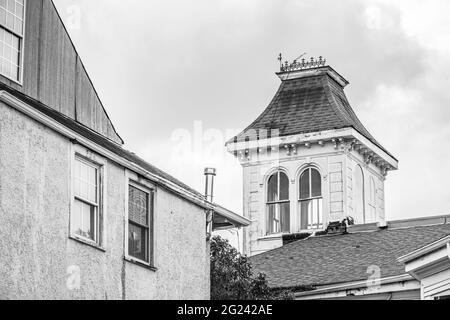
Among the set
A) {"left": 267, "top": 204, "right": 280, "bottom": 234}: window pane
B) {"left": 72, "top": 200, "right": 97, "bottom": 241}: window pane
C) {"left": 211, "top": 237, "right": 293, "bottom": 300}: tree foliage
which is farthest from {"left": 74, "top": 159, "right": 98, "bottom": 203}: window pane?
{"left": 267, "top": 204, "right": 280, "bottom": 234}: window pane

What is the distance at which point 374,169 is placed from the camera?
4978 centimetres

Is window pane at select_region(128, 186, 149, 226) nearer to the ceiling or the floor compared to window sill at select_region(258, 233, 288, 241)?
nearer to the floor

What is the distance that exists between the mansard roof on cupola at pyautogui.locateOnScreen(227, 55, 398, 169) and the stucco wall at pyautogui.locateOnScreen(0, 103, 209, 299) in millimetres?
19636

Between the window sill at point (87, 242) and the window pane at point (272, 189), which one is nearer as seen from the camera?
the window sill at point (87, 242)

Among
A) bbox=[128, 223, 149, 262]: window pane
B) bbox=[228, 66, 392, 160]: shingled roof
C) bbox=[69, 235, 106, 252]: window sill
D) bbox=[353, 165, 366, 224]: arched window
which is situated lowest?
bbox=[69, 235, 106, 252]: window sill

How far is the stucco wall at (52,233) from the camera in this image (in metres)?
23.3

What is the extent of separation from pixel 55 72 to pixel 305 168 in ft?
65.3

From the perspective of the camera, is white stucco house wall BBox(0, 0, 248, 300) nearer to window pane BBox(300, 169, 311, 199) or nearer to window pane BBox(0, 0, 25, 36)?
window pane BBox(0, 0, 25, 36)

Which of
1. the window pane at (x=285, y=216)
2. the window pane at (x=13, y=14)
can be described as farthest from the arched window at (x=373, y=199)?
the window pane at (x=13, y=14)

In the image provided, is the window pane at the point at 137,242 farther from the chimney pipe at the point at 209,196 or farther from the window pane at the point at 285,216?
the window pane at the point at 285,216

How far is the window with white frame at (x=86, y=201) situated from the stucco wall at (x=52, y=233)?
283mm

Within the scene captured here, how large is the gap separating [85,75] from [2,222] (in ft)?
23.9

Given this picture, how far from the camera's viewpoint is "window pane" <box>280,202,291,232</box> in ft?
156
